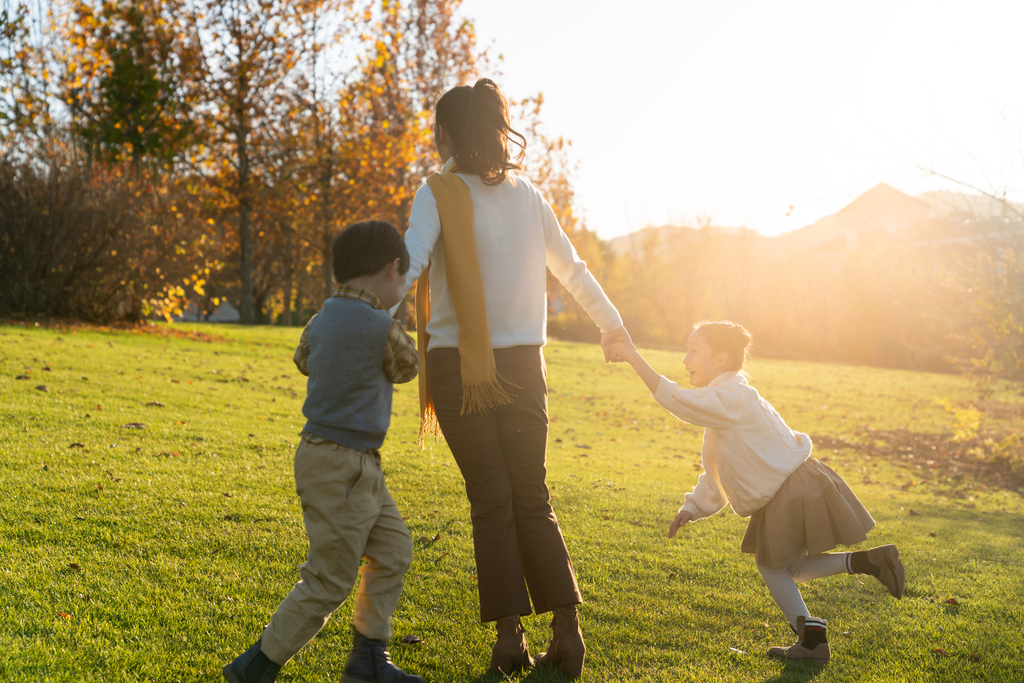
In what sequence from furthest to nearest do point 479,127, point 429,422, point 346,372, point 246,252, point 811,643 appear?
point 246,252 < point 811,643 < point 429,422 < point 479,127 < point 346,372

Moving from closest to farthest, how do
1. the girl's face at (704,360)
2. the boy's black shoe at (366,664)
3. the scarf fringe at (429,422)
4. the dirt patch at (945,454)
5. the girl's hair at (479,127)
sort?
the boy's black shoe at (366,664) → the girl's hair at (479,127) → the scarf fringe at (429,422) → the girl's face at (704,360) → the dirt patch at (945,454)

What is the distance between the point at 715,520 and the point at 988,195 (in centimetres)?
651

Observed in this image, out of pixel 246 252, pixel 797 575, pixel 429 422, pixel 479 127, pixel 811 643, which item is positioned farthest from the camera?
pixel 246 252

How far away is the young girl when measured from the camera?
317cm

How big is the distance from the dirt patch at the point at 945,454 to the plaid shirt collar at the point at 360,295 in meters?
9.62

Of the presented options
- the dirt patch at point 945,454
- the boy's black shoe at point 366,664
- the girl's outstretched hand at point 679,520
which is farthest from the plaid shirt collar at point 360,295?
the dirt patch at point 945,454

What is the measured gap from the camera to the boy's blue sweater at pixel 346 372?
2314 mm

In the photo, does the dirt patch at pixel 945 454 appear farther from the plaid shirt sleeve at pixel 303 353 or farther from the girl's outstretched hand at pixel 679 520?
the plaid shirt sleeve at pixel 303 353

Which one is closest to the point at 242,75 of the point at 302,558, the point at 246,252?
the point at 246,252

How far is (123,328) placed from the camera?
14.5 m

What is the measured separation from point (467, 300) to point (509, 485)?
0.79 m

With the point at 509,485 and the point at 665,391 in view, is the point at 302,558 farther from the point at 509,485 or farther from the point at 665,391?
the point at 665,391

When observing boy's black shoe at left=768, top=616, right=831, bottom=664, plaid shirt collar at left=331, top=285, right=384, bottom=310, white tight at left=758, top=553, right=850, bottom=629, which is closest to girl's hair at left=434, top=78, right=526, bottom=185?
plaid shirt collar at left=331, top=285, right=384, bottom=310

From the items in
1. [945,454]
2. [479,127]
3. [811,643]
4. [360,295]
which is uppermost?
[479,127]
